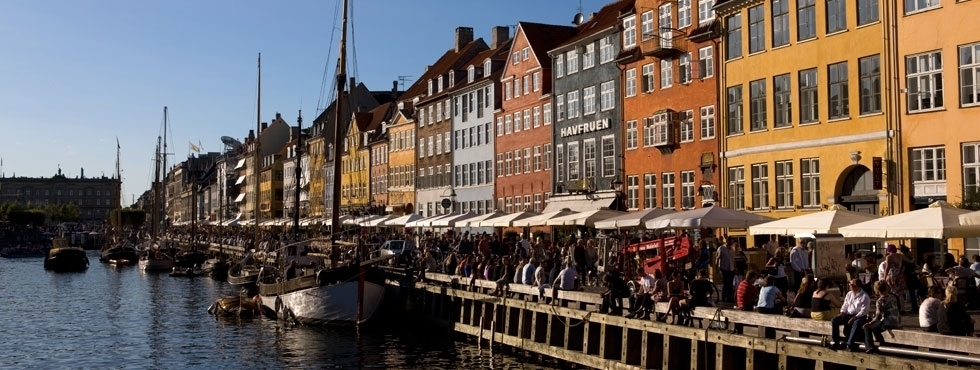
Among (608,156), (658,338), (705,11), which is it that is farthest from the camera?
(608,156)

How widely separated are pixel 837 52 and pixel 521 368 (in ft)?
55.1

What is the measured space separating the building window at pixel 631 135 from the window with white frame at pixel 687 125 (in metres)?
4.10

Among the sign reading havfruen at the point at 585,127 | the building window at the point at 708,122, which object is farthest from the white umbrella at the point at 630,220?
the sign reading havfruen at the point at 585,127

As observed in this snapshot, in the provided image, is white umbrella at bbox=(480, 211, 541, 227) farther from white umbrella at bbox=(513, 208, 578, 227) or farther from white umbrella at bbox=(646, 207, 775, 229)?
white umbrella at bbox=(646, 207, 775, 229)

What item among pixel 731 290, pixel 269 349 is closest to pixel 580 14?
pixel 269 349

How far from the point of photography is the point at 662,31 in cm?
4894

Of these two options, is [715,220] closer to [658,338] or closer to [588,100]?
[658,338]

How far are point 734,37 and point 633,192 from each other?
440 inches

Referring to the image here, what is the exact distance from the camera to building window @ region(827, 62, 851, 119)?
37.6 m

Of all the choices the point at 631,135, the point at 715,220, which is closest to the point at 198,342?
the point at 715,220

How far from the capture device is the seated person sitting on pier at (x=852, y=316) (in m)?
19.3

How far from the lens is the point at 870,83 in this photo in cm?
3647

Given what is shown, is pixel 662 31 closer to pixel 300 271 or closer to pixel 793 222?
pixel 300 271

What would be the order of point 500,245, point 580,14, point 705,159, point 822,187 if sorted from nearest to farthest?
point 822,187 < point 500,245 < point 705,159 < point 580,14
